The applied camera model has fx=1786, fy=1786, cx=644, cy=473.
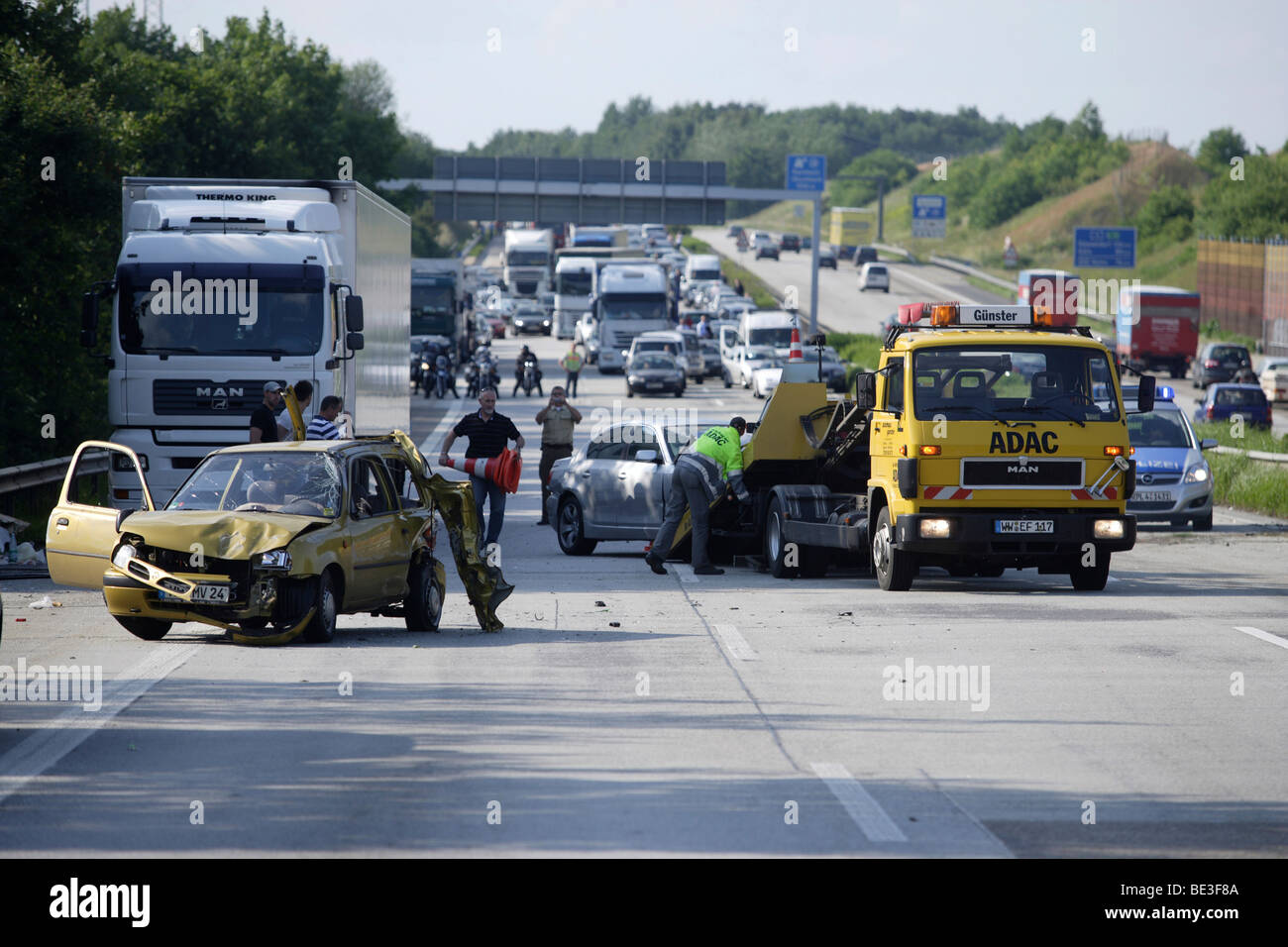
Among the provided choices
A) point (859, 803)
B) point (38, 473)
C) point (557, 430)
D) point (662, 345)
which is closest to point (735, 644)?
point (859, 803)

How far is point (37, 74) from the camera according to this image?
99.8ft

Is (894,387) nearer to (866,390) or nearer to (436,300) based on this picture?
(866,390)

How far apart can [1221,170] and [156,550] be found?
427 ft

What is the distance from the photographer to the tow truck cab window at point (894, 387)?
16859 mm

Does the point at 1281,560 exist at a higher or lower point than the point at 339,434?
lower

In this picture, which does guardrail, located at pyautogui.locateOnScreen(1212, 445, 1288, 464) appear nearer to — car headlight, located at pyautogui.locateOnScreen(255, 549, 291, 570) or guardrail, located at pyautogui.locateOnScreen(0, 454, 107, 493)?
guardrail, located at pyautogui.locateOnScreen(0, 454, 107, 493)

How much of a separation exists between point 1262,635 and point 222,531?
808 cm

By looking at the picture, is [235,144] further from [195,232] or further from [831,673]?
[831,673]

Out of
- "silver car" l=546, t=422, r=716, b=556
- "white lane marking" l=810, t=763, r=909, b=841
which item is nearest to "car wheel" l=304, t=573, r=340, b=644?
"white lane marking" l=810, t=763, r=909, b=841

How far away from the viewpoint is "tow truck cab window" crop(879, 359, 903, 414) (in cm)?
1686

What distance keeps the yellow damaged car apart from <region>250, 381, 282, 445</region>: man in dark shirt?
2761 millimetres
